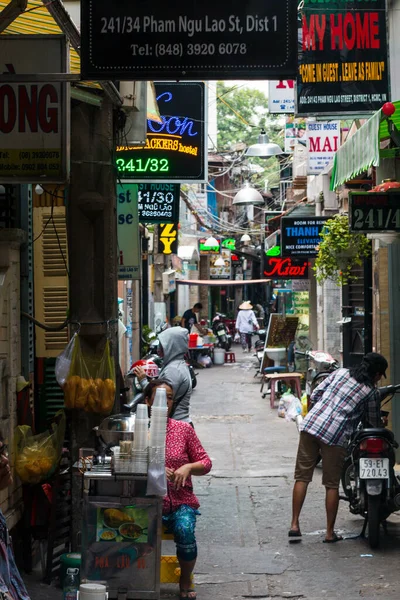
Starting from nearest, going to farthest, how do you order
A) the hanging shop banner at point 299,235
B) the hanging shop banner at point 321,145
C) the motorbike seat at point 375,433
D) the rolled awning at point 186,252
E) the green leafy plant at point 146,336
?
the motorbike seat at point 375,433 → the hanging shop banner at point 299,235 → the hanging shop banner at point 321,145 → the green leafy plant at point 146,336 → the rolled awning at point 186,252

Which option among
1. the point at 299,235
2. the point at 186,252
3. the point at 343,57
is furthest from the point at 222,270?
the point at 343,57

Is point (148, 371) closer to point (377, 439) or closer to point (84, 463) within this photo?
point (377, 439)

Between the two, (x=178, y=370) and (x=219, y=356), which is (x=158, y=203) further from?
(x=219, y=356)

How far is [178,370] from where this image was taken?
9086 mm

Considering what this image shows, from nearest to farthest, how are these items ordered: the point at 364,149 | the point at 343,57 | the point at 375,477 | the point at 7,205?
1. the point at 7,205
2. the point at 375,477
3. the point at 364,149
4. the point at 343,57

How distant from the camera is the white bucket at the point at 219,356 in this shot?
97.7 feet

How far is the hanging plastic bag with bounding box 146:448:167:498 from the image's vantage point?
19.5 feet

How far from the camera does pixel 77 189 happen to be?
7.21 m

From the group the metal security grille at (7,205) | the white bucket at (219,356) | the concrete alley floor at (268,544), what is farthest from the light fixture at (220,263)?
the metal security grille at (7,205)

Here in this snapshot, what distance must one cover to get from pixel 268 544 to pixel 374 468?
1.20m

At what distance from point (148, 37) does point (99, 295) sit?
2.40 meters

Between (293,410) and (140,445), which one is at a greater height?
(140,445)

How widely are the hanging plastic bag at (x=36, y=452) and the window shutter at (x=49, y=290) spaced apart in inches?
51.3

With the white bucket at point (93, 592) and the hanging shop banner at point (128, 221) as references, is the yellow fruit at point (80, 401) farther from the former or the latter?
the hanging shop banner at point (128, 221)
